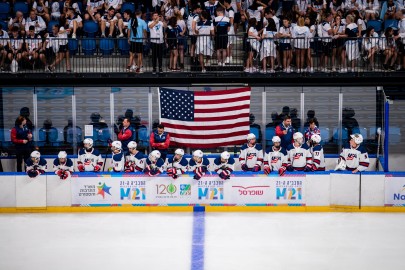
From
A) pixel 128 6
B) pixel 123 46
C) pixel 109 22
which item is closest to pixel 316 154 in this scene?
pixel 123 46

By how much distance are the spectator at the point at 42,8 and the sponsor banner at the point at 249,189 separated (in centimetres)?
752

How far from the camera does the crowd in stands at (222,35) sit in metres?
22.5

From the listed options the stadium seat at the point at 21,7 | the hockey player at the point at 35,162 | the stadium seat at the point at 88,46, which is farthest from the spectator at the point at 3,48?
the hockey player at the point at 35,162

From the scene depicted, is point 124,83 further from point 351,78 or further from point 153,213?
point 351,78

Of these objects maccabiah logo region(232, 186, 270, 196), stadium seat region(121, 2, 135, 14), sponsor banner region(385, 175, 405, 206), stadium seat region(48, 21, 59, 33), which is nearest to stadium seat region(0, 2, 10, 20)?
stadium seat region(48, 21, 59, 33)

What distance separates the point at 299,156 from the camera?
21.0m

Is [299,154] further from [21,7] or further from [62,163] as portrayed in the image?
[21,7]

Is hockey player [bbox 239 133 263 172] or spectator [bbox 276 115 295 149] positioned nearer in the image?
hockey player [bbox 239 133 263 172]

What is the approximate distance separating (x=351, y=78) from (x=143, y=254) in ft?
28.3

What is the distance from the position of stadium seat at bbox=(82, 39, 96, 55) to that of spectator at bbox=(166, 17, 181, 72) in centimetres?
199

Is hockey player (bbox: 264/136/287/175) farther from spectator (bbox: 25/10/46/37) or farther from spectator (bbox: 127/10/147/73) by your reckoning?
spectator (bbox: 25/10/46/37)

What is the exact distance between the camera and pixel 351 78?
2297 cm

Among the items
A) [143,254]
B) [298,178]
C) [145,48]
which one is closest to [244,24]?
[145,48]

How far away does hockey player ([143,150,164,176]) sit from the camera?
796 inches
